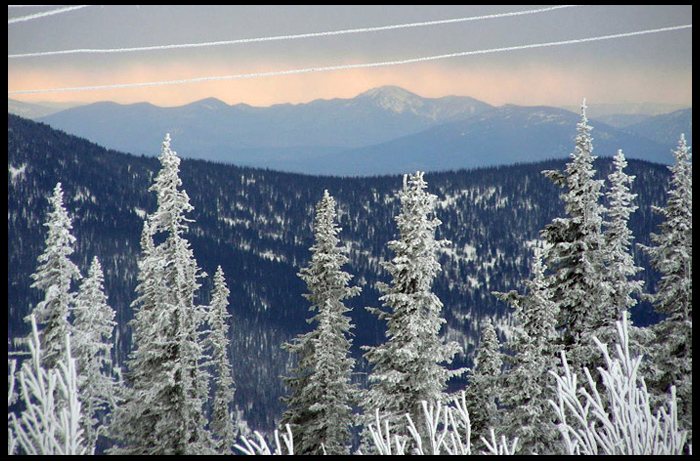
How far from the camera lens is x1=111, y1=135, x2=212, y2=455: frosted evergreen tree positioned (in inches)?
496

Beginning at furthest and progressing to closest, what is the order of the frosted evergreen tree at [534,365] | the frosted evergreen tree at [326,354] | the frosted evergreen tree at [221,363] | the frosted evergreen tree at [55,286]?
1. the frosted evergreen tree at [221,363]
2. the frosted evergreen tree at [326,354]
3. the frosted evergreen tree at [55,286]
4. the frosted evergreen tree at [534,365]

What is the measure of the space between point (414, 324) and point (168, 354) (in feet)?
21.1

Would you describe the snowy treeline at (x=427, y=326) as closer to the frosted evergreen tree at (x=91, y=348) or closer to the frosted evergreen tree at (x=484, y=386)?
the frosted evergreen tree at (x=91, y=348)

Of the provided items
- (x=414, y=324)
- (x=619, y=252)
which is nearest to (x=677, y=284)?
(x=619, y=252)

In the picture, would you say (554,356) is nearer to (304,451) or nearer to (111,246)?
(304,451)

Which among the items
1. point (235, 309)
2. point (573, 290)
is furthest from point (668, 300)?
point (235, 309)

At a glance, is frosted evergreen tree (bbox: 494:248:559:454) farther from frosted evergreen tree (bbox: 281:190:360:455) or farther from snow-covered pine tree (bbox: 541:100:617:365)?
frosted evergreen tree (bbox: 281:190:360:455)

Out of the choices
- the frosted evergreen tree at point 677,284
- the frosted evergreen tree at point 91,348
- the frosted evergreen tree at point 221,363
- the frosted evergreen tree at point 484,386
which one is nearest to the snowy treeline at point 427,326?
the frosted evergreen tree at point 677,284

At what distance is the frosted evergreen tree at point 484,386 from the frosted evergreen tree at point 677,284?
519 cm

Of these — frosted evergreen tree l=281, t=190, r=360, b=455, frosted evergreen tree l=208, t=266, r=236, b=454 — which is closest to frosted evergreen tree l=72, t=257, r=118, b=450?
frosted evergreen tree l=208, t=266, r=236, b=454

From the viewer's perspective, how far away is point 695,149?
21.6ft

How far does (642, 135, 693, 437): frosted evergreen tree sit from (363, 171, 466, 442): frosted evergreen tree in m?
5.30

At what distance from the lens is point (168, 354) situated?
43.8 feet

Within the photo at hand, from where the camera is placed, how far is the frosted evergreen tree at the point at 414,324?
11930 mm
